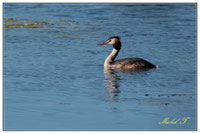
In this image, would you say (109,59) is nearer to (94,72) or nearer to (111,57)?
(111,57)

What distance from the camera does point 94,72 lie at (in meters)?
16.8

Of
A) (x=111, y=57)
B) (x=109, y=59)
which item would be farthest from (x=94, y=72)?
(x=111, y=57)

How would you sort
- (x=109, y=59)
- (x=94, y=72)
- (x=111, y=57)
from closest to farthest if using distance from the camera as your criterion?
(x=94, y=72), (x=109, y=59), (x=111, y=57)

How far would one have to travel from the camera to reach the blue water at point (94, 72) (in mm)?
11086

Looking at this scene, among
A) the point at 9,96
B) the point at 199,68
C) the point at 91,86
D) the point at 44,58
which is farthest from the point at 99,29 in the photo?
the point at 9,96

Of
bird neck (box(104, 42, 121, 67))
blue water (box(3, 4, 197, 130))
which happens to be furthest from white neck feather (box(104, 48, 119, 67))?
blue water (box(3, 4, 197, 130))

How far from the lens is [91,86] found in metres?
14.4

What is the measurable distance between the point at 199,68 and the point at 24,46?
8.12m

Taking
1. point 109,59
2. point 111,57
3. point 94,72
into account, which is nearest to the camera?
point 94,72

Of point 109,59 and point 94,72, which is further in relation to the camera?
point 109,59

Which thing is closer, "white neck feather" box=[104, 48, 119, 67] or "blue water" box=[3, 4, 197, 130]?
"blue water" box=[3, 4, 197, 130]

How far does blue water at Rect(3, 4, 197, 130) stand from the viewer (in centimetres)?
1109

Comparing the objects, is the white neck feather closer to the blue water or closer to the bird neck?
the bird neck

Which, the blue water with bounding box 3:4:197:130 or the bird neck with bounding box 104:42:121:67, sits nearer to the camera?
the blue water with bounding box 3:4:197:130
